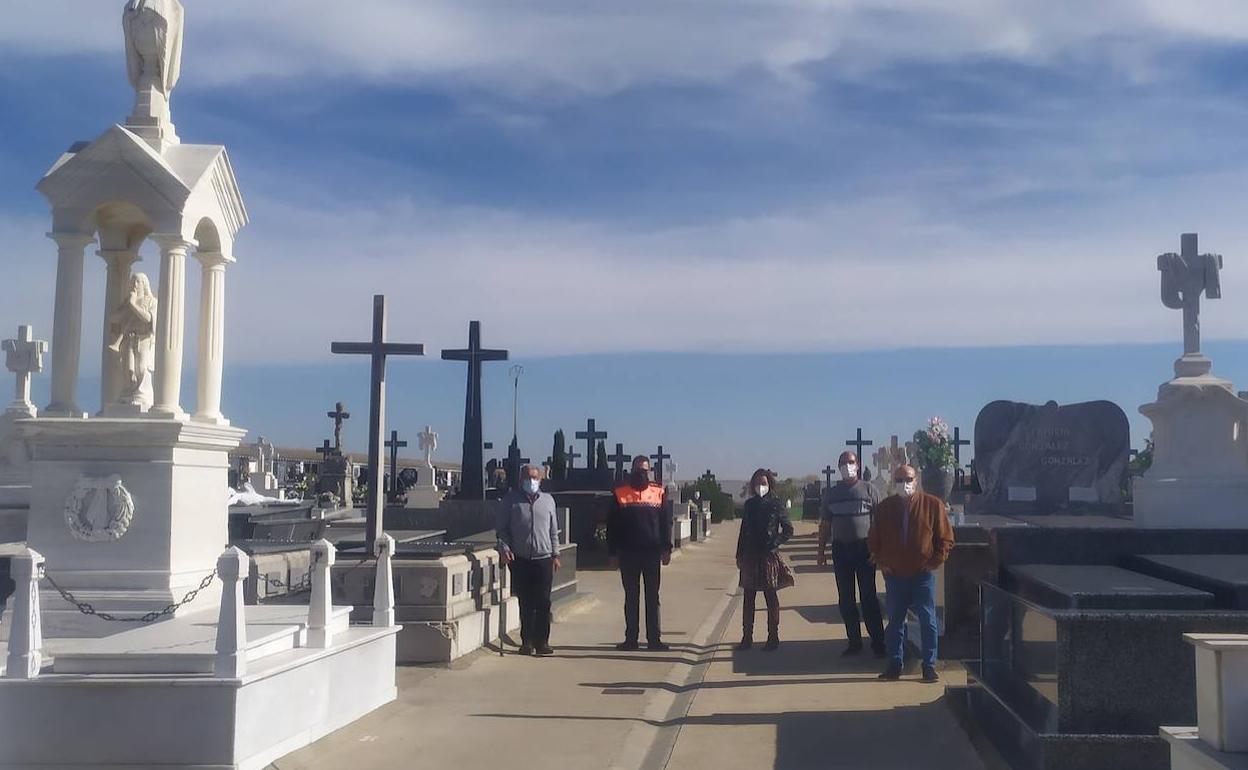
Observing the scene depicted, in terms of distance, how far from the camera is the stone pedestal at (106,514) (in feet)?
24.5

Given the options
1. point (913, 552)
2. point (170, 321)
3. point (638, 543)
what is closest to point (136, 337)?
point (170, 321)

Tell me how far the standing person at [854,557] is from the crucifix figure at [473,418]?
→ 8.01 m

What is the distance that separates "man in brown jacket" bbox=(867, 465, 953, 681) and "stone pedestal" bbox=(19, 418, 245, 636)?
4887 mm

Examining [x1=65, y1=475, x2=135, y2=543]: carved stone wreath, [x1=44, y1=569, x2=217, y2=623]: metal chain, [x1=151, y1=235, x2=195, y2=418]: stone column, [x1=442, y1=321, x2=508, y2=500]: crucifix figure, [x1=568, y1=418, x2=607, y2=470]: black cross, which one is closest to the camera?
[x1=44, y1=569, x2=217, y2=623]: metal chain

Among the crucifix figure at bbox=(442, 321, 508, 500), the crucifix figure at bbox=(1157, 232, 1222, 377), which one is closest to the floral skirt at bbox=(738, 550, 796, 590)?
the crucifix figure at bbox=(1157, 232, 1222, 377)

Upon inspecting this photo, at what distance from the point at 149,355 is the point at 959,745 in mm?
5725

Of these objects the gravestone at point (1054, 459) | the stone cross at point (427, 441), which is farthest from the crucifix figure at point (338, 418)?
the gravestone at point (1054, 459)

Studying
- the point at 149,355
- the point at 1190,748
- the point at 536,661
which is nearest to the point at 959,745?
the point at 1190,748

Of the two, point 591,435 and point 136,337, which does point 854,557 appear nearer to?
point 136,337

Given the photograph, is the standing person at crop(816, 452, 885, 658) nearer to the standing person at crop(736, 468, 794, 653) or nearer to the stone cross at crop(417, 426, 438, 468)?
the standing person at crop(736, 468, 794, 653)

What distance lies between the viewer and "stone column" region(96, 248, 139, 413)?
8062mm

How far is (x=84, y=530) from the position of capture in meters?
7.50

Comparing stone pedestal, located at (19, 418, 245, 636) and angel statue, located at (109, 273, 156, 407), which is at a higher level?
angel statue, located at (109, 273, 156, 407)

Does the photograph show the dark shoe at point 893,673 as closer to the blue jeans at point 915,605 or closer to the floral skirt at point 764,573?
the blue jeans at point 915,605
